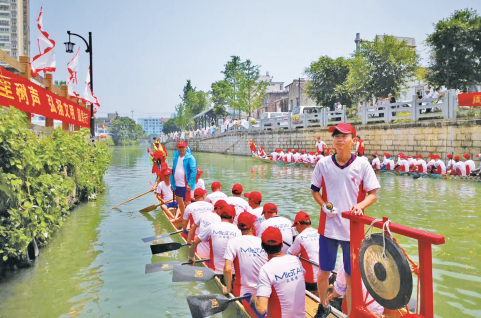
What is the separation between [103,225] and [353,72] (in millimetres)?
22549

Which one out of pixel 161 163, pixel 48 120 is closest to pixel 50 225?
pixel 48 120

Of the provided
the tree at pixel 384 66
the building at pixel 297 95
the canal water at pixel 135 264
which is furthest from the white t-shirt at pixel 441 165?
the building at pixel 297 95

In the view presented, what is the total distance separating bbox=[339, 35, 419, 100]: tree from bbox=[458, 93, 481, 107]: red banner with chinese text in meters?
8.73

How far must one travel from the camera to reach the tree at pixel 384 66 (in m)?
25.6

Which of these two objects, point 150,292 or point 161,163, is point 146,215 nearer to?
point 161,163

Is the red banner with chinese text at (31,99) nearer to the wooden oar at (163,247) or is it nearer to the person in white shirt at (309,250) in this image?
the wooden oar at (163,247)

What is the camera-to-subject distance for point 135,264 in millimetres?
7074

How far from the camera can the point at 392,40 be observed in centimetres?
2559

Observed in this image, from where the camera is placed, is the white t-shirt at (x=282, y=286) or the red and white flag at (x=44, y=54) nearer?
the white t-shirt at (x=282, y=286)

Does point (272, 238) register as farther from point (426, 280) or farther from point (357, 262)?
point (426, 280)

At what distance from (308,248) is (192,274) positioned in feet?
5.61

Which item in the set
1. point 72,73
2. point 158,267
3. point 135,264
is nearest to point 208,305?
point 158,267

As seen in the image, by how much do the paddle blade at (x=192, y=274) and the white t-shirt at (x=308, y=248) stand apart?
1.25 meters

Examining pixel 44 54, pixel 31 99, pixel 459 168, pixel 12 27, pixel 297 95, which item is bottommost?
pixel 459 168
